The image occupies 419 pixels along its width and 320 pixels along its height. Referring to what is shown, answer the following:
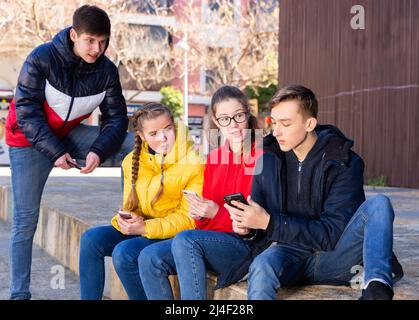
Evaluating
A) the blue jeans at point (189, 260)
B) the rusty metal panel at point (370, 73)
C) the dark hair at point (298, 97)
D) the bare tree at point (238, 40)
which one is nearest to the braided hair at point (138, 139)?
the blue jeans at point (189, 260)

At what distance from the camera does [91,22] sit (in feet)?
12.4

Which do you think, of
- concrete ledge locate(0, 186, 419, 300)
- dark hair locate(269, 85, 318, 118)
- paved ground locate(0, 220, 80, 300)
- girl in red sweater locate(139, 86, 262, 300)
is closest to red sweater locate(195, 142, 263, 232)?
girl in red sweater locate(139, 86, 262, 300)

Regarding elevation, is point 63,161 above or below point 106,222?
above

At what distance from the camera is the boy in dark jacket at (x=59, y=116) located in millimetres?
3924

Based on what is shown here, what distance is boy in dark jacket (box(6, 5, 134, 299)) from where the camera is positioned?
3.92 m

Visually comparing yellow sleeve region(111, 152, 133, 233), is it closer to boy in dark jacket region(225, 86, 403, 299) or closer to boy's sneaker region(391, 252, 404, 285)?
boy in dark jacket region(225, 86, 403, 299)

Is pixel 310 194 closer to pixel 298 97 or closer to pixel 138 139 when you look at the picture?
pixel 298 97

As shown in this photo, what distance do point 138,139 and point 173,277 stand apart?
2.64 ft

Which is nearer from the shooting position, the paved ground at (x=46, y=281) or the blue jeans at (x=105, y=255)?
the blue jeans at (x=105, y=255)

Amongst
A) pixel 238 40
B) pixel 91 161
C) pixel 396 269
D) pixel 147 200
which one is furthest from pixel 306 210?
pixel 238 40

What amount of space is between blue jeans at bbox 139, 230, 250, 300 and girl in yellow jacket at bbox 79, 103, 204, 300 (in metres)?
0.24

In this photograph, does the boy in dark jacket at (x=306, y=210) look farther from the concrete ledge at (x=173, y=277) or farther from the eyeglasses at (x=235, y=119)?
the eyeglasses at (x=235, y=119)

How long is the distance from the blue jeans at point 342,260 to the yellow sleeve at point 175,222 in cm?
71
